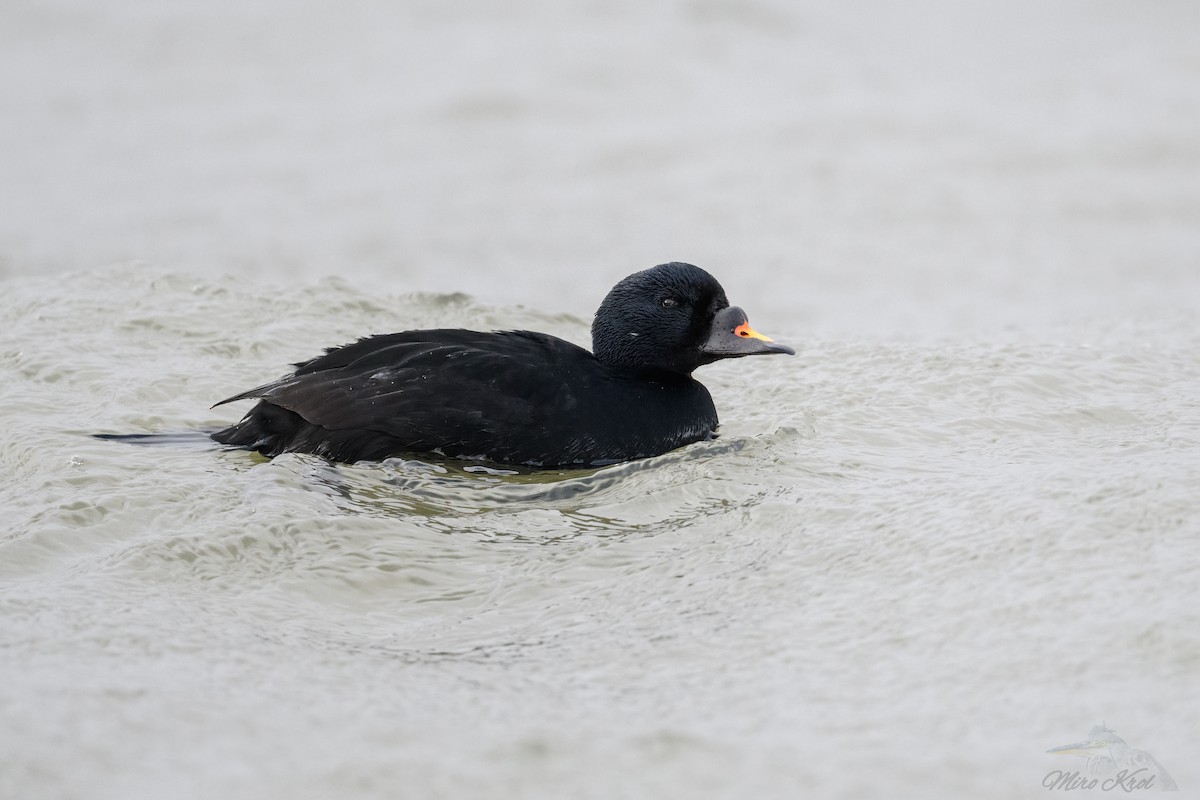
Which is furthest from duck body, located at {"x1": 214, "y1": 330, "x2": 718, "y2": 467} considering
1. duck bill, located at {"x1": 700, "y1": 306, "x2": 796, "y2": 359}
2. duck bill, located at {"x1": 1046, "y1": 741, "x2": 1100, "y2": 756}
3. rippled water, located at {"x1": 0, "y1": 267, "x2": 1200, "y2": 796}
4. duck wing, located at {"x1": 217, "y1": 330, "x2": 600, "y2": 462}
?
duck bill, located at {"x1": 1046, "y1": 741, "x2": 1100, "y2": 756}

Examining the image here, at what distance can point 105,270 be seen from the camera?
856 cm

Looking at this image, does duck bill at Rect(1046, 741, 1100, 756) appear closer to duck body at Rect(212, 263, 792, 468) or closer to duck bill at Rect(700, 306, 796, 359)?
duck body at Rect(212, 263, 792, 468)

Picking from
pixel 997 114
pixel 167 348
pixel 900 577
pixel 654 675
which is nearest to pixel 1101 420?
pixel 900 577

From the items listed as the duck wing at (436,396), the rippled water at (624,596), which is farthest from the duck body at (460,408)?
the rippled water at (624,596)

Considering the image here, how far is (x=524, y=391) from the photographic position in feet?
19.6

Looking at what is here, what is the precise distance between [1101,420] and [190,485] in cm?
400

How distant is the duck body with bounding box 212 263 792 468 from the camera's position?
5855 mm

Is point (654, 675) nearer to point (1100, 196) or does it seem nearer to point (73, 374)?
point (73, 374)

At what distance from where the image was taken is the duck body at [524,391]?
5855 mm

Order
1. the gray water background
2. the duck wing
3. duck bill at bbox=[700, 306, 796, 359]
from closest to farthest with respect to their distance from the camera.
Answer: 1. the gray water background
2. the duck wing
3. duck bill at bbox=[700, 306, 796, 359]

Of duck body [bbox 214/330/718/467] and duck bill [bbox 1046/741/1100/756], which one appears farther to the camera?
duck body [bbox 214/330/718/467]
